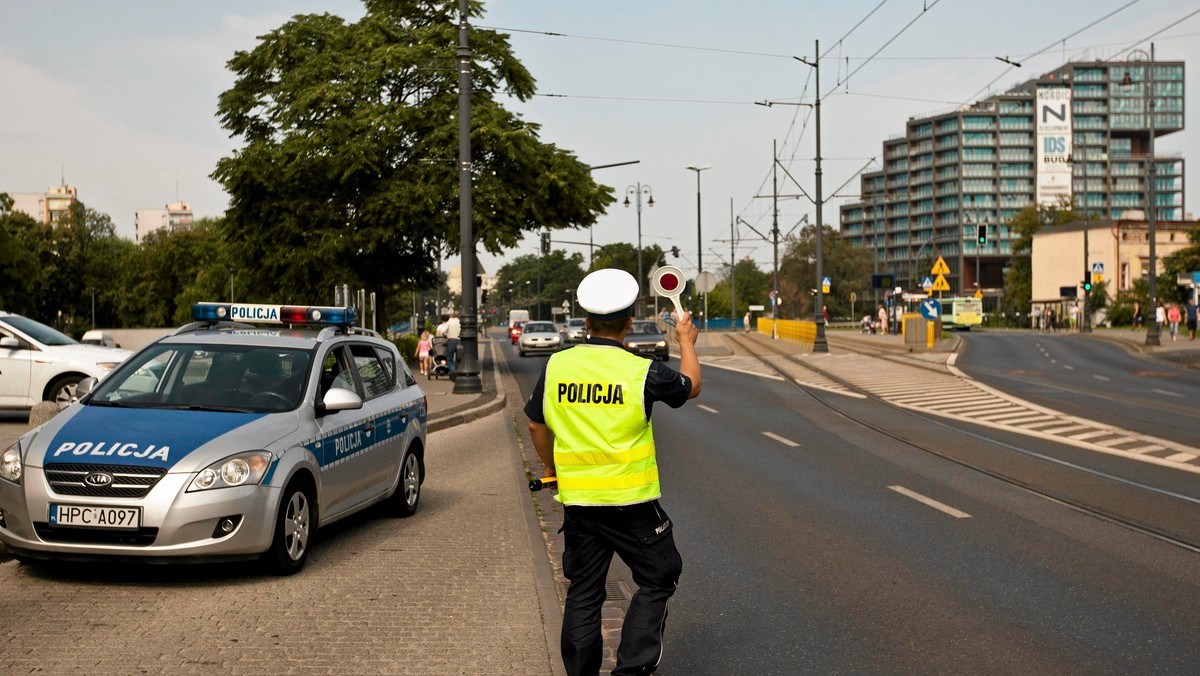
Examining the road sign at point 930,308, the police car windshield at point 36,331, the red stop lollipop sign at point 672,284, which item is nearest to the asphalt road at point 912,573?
the red stop lollipop sign at point 672,284

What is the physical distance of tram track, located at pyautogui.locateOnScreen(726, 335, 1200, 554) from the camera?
10.0 metres

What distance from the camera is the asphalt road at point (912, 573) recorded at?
5.77 metres

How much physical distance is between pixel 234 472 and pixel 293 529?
632mm

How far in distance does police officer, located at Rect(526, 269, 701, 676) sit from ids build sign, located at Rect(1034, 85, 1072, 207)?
6122 inches

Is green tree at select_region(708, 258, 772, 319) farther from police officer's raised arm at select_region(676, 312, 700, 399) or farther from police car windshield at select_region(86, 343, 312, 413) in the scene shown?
police officer's raised arm at select_region(676, 312, 700, 399)

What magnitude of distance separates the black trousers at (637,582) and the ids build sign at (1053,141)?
155572mm

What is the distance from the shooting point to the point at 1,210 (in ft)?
262

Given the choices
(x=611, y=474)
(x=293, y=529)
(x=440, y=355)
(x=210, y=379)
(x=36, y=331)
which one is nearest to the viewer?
(x=611, y=474)

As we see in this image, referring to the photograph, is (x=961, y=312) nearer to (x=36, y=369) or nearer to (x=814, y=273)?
(x=814, y=273)

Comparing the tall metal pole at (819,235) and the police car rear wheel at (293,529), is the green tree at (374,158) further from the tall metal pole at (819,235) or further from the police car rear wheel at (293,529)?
the police car rear wheel at (293,529)

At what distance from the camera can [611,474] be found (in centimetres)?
452

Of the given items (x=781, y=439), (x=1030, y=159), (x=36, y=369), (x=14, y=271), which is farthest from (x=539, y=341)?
(x=1030, y=159)

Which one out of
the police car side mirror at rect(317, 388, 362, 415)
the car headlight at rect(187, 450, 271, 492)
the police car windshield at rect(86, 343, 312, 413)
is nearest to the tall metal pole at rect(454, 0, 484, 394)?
the police car windshield at rect(86, 343, 312, 413)

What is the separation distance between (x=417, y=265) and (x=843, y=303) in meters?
111
